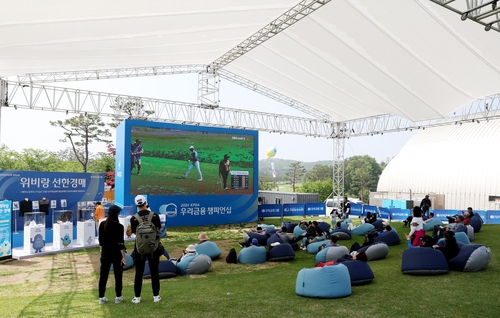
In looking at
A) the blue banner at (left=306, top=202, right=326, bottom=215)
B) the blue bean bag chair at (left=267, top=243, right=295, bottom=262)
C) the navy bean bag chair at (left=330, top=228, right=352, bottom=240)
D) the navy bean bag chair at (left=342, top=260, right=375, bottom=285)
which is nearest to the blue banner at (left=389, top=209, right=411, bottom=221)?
the blue banner at (left=306, top=202, right=326, bottom=215)

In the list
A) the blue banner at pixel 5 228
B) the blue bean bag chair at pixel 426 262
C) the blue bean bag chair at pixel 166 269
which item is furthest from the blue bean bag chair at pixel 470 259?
the blue banner at pixel 5 228

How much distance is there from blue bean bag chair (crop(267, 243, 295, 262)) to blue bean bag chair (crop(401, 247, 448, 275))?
11.3 feet

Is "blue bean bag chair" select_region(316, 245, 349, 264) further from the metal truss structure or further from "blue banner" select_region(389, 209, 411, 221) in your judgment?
"blue banner" select_region(389, 209, 411, 221)

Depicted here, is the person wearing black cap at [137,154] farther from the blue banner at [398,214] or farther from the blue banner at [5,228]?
the blue banner at [398,214]

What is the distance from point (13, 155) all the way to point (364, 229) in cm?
3708

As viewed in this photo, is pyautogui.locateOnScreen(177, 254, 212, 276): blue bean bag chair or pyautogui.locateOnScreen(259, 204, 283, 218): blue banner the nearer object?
pyautogui.locateOnScreen(177, 254, 212, 276): blue bean bag chair

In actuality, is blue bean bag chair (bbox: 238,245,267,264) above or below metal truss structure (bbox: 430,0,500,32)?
below

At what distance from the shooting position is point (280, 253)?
10.1 m

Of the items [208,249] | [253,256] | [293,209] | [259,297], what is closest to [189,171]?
[293,209]

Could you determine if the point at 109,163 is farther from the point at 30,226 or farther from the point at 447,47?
the point at 447,47

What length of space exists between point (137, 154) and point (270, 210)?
8138mm

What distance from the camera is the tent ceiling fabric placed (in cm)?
1128

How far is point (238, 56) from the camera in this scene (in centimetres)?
1811

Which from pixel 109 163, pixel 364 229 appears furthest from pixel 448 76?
pixel 109 163
